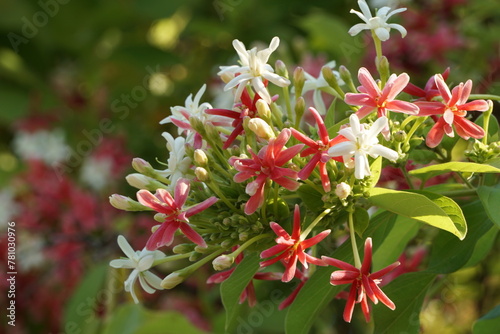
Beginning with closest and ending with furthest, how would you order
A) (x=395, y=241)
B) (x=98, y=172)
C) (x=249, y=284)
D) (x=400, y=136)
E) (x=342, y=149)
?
(x=342, y=149), (x=400, y=136), (x=249, y=284), (x=395, y=241), (x=98, y=172)

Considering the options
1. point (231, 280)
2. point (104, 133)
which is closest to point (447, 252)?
point (231, 280)

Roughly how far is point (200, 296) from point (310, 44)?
1.04 m

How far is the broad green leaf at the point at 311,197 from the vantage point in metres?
0.91

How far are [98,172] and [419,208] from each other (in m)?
2.06


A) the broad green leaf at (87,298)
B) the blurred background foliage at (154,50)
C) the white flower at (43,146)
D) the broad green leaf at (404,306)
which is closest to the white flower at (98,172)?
the blurred background foliage at (154,50)

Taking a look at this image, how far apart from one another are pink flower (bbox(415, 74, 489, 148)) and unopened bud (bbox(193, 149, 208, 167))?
0.28 metres

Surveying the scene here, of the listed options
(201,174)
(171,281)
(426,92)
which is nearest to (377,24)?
(426,92)

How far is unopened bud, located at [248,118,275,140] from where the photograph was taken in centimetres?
86

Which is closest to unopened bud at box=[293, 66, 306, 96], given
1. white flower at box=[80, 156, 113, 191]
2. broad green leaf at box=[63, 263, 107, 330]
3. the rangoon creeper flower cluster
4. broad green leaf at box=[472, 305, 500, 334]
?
the rangoon creeper flower cluster

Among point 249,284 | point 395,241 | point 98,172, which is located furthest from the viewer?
point 98,172

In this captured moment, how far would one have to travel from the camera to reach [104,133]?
9.67ft

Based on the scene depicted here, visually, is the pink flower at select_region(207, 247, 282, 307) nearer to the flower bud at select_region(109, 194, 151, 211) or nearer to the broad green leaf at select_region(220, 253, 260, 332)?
the broad green leaf at select_region(220, 253, 260, 332)

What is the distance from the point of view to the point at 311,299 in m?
0.97

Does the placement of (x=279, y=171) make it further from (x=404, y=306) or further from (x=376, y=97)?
(x=404, y=306)
